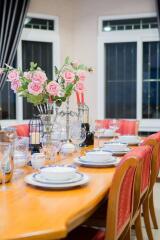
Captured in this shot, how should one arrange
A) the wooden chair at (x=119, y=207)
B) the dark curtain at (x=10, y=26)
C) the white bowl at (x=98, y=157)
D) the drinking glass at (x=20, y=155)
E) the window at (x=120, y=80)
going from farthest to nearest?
the window at (x=120, y=80) → the dark curtain at (x=10, y=26) → the white bowl at (x=98, y=157) → the drinking glass at (x=20, y=155) → the wooden chair at (x=119, y=207)

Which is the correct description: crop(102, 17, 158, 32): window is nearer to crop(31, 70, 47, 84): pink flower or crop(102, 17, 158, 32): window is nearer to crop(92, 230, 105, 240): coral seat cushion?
crop(31, 70, 47, 84): pink flower

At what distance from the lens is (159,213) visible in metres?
3.70

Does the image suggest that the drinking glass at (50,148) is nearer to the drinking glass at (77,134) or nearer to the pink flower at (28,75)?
the drinking glass at (77,134)

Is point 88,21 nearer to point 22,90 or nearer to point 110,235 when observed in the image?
point 22,90

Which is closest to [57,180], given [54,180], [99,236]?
[54,180]

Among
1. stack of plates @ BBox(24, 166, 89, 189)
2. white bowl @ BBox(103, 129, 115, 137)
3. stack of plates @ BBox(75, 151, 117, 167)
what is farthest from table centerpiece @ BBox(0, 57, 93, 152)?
white bowl @ BBox(103, 129, 115, 137)

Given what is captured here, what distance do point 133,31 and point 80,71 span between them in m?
3.30

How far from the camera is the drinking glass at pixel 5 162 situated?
178cm

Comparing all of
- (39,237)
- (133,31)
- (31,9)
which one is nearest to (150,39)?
(133,31)

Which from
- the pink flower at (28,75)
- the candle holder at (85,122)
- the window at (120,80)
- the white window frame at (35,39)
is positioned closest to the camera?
the pink flower at (28,75)

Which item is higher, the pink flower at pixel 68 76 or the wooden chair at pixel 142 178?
the pink flower at pixel 68 76

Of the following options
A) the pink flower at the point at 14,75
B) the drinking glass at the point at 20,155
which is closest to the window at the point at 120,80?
the pink flower at the point at 14,75

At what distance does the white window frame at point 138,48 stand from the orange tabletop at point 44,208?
13.1ft

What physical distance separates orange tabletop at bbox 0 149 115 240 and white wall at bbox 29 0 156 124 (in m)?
4.20
